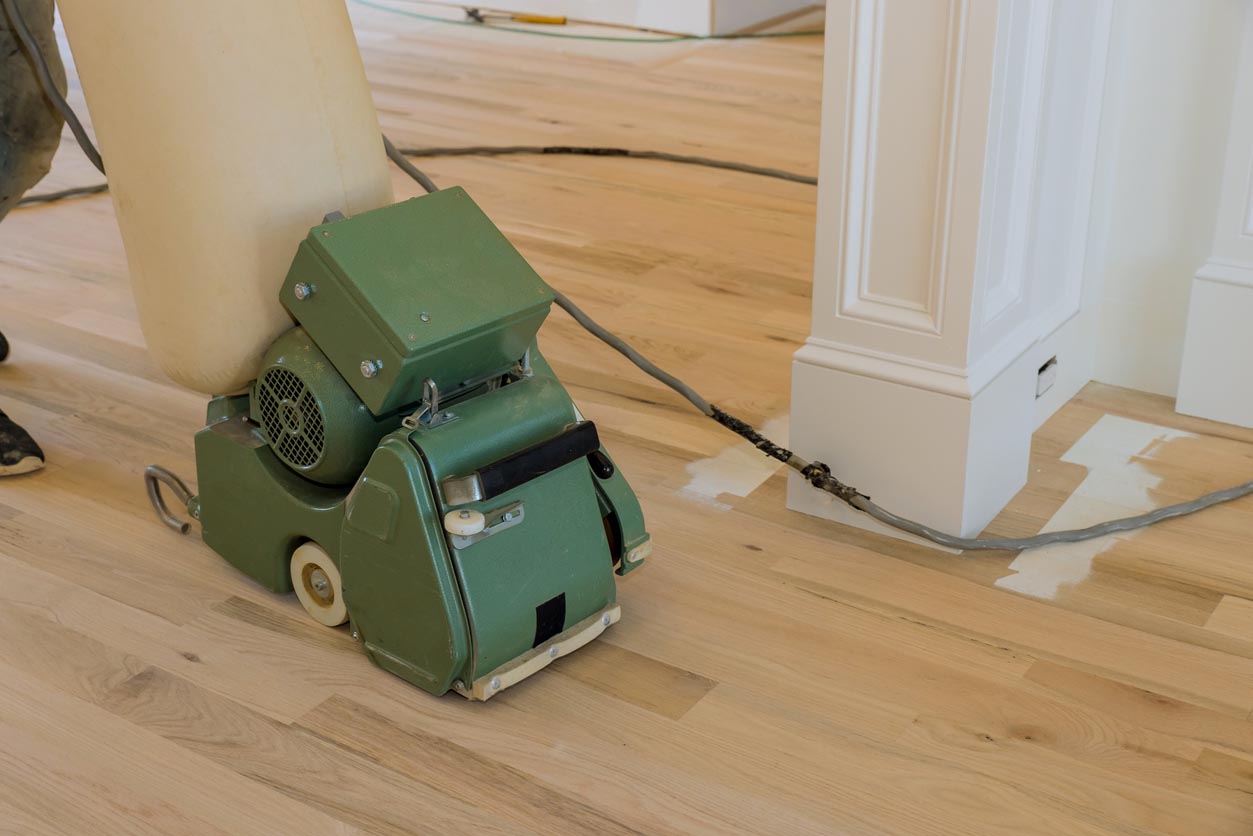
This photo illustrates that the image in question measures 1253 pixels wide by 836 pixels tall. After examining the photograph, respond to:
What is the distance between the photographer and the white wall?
179cm

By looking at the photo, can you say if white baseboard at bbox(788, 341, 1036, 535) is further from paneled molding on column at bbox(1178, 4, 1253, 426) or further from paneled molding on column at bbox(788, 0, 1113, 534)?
paneled molding on column at bbox(1178, 4, 1253, 426)

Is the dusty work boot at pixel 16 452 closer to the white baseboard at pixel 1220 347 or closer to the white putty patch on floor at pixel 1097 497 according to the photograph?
the white putty patch on floor at pixel 1097 497

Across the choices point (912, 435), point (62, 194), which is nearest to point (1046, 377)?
point (912, 435)

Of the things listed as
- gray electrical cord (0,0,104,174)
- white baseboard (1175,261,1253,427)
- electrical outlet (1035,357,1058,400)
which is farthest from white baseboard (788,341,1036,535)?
gray electrical cord (0,0,104,174)

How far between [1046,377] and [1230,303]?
25 centimetres

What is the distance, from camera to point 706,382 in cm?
204

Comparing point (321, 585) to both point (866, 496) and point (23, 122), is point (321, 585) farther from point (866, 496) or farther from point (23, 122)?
point (23, 122)

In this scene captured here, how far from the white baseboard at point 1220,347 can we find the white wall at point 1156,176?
0.18ft

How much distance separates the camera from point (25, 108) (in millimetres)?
1781

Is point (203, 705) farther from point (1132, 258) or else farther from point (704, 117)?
point (704, 117)

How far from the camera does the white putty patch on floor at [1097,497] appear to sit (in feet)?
5.11

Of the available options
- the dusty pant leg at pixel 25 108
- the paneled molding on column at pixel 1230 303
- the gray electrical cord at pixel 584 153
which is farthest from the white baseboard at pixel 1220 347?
the dusty pant leg at pixel 25 108

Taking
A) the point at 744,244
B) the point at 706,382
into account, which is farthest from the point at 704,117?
the point at 706,382

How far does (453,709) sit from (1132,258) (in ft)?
3.83
